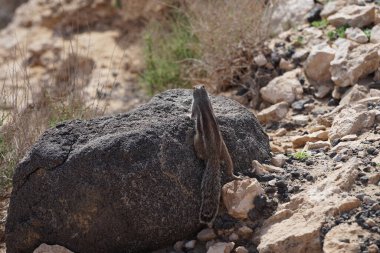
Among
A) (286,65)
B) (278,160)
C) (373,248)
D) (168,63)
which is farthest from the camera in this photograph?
(168,63)

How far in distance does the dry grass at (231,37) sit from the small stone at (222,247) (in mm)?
3959

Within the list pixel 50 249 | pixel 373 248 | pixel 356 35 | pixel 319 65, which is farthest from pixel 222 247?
pixel 356 35

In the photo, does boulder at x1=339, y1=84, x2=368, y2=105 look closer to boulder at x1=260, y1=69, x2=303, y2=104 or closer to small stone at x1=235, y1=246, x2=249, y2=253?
boulder at x1=260, y1=69, x2=303, y2=104

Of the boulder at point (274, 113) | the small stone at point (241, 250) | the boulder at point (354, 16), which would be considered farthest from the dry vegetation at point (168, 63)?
the small stone at point (241, 250)

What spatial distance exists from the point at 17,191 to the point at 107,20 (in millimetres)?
8354

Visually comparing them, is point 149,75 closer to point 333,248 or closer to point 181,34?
point 181,34

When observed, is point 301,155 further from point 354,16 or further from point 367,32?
point 354,16

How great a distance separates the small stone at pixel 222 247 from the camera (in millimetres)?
4602

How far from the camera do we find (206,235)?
4.79 m

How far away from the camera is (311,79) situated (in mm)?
7590

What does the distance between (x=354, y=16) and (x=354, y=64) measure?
99 cm

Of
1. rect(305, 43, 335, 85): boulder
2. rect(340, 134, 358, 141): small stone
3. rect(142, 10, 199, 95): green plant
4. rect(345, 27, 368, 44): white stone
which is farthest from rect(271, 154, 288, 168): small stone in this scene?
rect(142, 10, 199, 95): green plant

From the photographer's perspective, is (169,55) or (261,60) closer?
(261,60)

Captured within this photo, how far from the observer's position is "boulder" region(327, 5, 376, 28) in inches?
301
